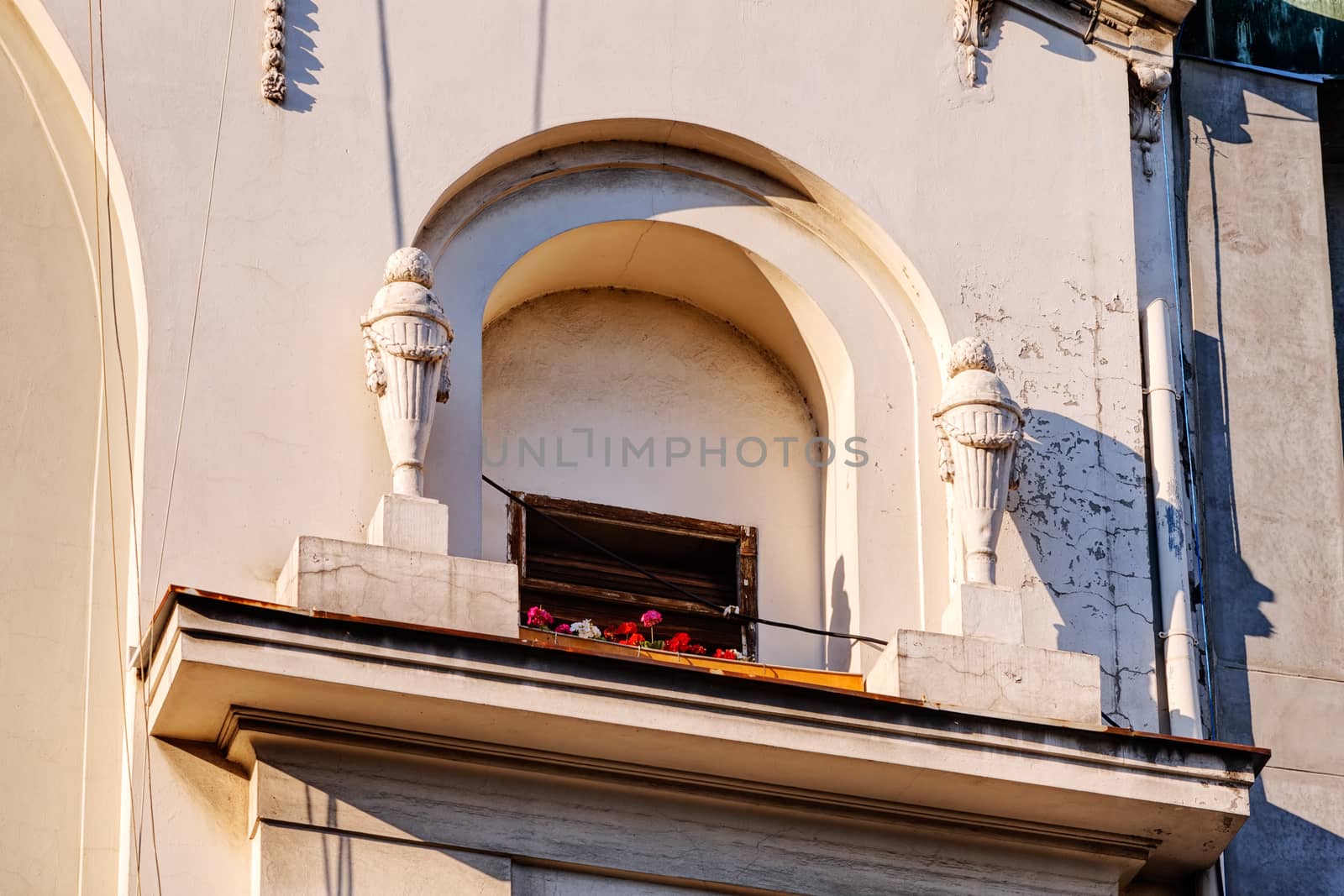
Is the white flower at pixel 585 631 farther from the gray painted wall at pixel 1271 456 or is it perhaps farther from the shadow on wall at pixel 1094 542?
the gray painted wall at pixel 1271 456

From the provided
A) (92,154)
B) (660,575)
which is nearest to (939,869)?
(660,575)

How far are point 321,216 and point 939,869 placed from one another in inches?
156

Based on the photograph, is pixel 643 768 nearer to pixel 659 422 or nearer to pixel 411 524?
pixel 411 524

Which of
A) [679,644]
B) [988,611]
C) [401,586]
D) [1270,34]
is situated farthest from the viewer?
[1270,34]

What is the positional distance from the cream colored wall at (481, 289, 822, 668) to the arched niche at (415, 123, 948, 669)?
10cm

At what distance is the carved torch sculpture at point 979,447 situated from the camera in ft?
36.4

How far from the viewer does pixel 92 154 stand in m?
11.0

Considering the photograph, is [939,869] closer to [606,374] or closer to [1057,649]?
[1057,649]

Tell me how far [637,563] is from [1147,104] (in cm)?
368

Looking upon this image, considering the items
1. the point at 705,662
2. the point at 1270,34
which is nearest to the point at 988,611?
the point at 705,662

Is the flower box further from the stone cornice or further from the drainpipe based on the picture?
the stone cornice

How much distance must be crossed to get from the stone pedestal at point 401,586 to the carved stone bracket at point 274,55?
229cm

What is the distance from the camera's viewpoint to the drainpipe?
11.5 meters

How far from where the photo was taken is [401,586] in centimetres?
1003
